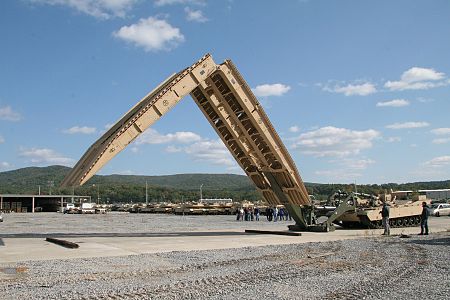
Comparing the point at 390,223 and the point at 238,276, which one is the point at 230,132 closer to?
the point at 238,276

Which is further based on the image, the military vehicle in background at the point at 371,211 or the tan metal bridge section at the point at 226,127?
the military vehicle in background at the point at 371,211

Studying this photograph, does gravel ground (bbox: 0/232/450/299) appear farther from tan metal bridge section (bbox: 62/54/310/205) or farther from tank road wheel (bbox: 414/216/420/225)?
tank road wheel (bbox: 414/216/420/225)

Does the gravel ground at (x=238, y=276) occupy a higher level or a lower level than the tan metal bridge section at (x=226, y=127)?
lower

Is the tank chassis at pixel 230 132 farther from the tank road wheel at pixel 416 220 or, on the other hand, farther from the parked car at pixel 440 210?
the parked car at pixel 440 210

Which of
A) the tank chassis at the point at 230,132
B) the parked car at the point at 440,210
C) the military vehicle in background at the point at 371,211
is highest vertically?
the tank chassis at the point at 230,132

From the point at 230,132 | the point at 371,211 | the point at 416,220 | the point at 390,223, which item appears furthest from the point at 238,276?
the point at 416,220

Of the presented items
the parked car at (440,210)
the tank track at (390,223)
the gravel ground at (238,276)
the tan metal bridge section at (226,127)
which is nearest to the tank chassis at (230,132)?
the tan metal bridge section at (226,127)

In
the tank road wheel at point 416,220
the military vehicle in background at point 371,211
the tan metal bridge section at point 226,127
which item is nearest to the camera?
the tan metal bridge section at point 226,127

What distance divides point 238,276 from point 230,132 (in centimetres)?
1112

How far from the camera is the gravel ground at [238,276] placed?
25.9 ft

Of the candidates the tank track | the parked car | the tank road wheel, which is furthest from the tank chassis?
the parked car

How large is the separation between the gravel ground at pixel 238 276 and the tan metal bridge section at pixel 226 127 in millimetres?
4841

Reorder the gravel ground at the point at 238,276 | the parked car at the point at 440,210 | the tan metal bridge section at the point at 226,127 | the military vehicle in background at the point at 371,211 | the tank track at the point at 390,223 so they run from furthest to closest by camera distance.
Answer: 1. the parked car at the point at 440,210
2. the tank track at the point at 390,223
3. the military vehicle in background at the point at 371,211
4. the tan metal bridge section at the point at 226,127
5. the gravel ground at the point at 238,276

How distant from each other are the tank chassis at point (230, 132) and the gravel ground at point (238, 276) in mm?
4912
